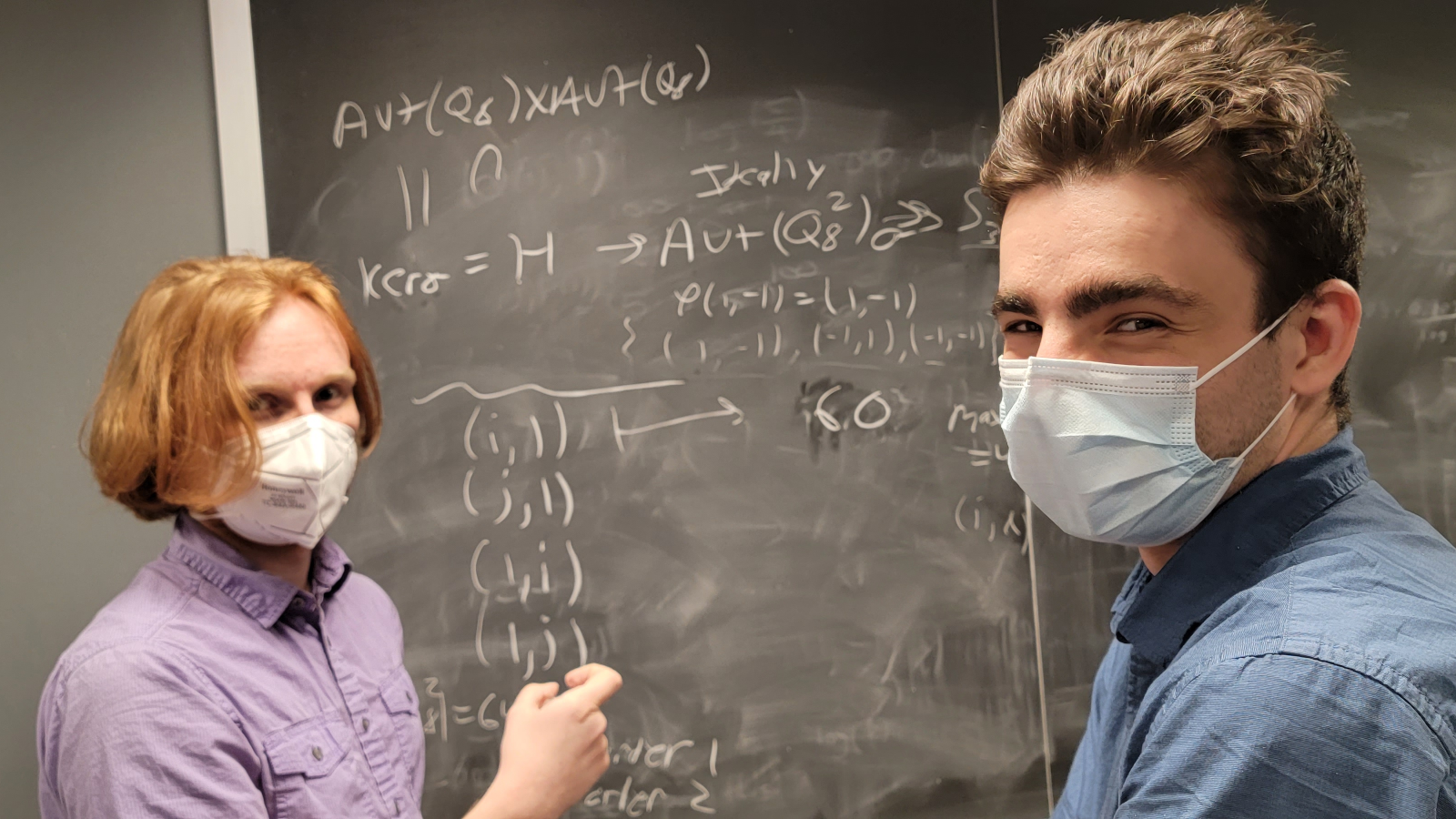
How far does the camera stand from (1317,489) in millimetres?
840

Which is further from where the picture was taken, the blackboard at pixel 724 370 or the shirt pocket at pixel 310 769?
the blackboard at pixel 724 370

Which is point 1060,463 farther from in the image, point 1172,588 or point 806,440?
point 806,440

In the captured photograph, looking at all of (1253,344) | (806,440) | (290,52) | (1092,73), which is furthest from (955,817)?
(290,52)

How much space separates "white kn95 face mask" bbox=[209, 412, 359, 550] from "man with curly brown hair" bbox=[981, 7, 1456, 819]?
2.92ft

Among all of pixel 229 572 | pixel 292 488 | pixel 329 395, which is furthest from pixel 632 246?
pixel 229 572

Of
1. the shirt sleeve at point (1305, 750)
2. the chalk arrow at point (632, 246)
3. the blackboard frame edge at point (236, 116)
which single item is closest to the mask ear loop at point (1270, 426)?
the shirt sleeve at point (1305, 750)

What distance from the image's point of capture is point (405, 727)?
1.41 m

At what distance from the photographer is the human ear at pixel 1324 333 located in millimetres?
879

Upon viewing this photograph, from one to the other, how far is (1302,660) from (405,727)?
3.90 feet

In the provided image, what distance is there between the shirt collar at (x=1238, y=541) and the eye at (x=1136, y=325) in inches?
6.7

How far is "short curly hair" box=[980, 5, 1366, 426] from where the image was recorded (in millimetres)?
843

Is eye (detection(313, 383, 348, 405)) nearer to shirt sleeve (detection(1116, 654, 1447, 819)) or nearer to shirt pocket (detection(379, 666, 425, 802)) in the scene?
shirt pocket (detection(379, 666, 425, 802))

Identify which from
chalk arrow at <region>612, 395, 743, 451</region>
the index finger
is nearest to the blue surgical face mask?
the index finger

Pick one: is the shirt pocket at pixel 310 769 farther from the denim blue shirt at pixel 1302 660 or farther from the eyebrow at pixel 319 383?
the denim blue shirt at pixel 1302 660
